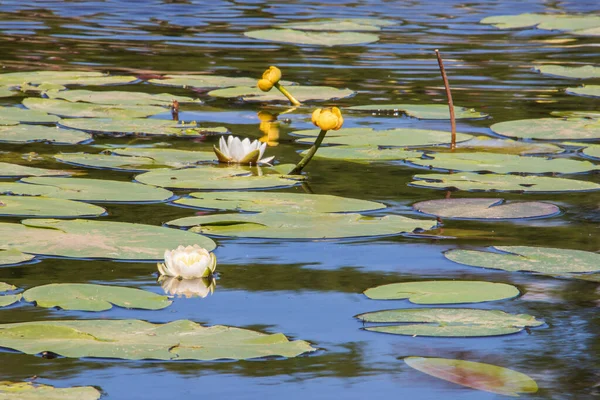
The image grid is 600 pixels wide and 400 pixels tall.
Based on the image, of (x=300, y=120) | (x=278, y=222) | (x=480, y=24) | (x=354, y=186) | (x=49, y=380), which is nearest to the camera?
(x=49, y=380)

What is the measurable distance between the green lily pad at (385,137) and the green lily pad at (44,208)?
1.71 m

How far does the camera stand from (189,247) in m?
2.86

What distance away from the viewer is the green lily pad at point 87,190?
12.1 feet

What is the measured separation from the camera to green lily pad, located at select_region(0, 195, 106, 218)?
11.1ft

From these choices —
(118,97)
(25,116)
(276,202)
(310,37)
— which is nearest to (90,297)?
(276,202)

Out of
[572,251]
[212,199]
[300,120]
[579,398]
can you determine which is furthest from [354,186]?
[579,398]

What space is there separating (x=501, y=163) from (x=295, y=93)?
2.05 metres

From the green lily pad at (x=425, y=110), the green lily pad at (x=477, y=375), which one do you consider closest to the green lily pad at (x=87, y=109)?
the green lily pad at (x=425, y=110)

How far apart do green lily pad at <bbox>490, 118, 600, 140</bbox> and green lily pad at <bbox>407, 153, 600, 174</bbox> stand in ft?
1.79

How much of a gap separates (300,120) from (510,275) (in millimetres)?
2831

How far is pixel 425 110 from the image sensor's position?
587 cm

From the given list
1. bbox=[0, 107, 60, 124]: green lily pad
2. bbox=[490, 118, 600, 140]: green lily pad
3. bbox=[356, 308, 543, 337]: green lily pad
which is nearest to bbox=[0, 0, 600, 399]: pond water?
bbox=[356, 308, 543, 337]: green lily pad

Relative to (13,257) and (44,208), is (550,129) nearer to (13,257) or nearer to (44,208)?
(44,208)

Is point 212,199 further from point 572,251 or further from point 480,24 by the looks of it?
point 480,24
